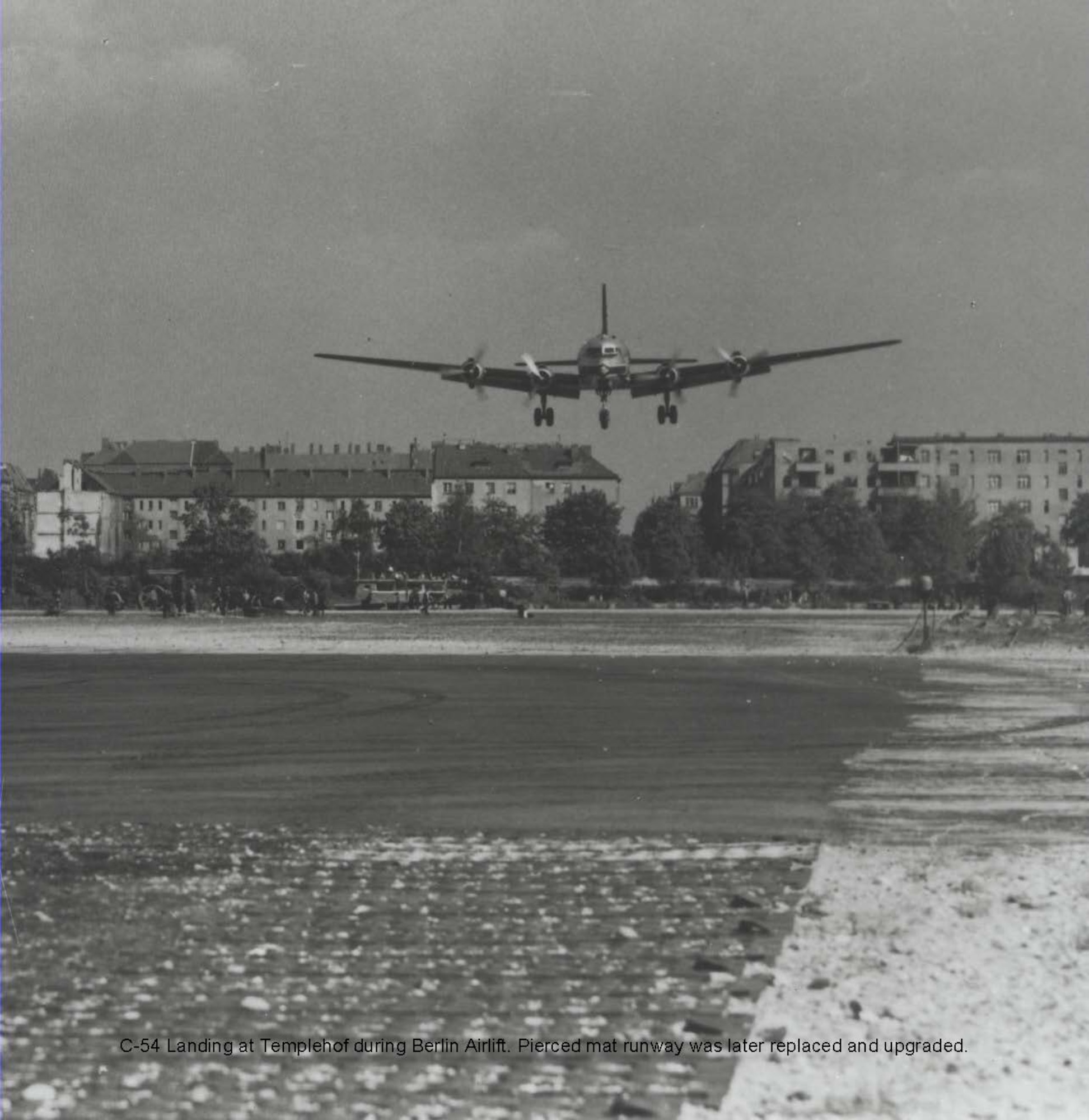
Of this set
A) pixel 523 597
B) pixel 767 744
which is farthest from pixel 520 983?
pixel 523 597

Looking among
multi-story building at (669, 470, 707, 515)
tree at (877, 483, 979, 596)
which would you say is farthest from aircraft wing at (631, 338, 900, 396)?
multi-story building at (669, 470, 707, 515)

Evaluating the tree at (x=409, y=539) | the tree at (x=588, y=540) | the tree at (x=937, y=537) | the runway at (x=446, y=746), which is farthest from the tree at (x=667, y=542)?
the runway at (x=446, y=746)

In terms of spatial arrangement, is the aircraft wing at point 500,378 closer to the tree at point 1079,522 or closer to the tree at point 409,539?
the tree at point 409,539

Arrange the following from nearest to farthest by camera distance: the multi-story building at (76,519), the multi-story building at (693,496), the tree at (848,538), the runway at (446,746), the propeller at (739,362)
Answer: the runway at (446,746) → the propeller at (739,362) → the tree at (848,538) → the multi-story building at (76,519) → the multi-story building at (693,496)

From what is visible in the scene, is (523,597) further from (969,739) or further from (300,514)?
(969,739)

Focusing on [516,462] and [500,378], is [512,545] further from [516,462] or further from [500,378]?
[500,378]

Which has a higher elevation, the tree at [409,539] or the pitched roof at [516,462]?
the pitched roof at [516,462]

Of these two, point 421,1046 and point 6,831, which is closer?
point 421,1046
